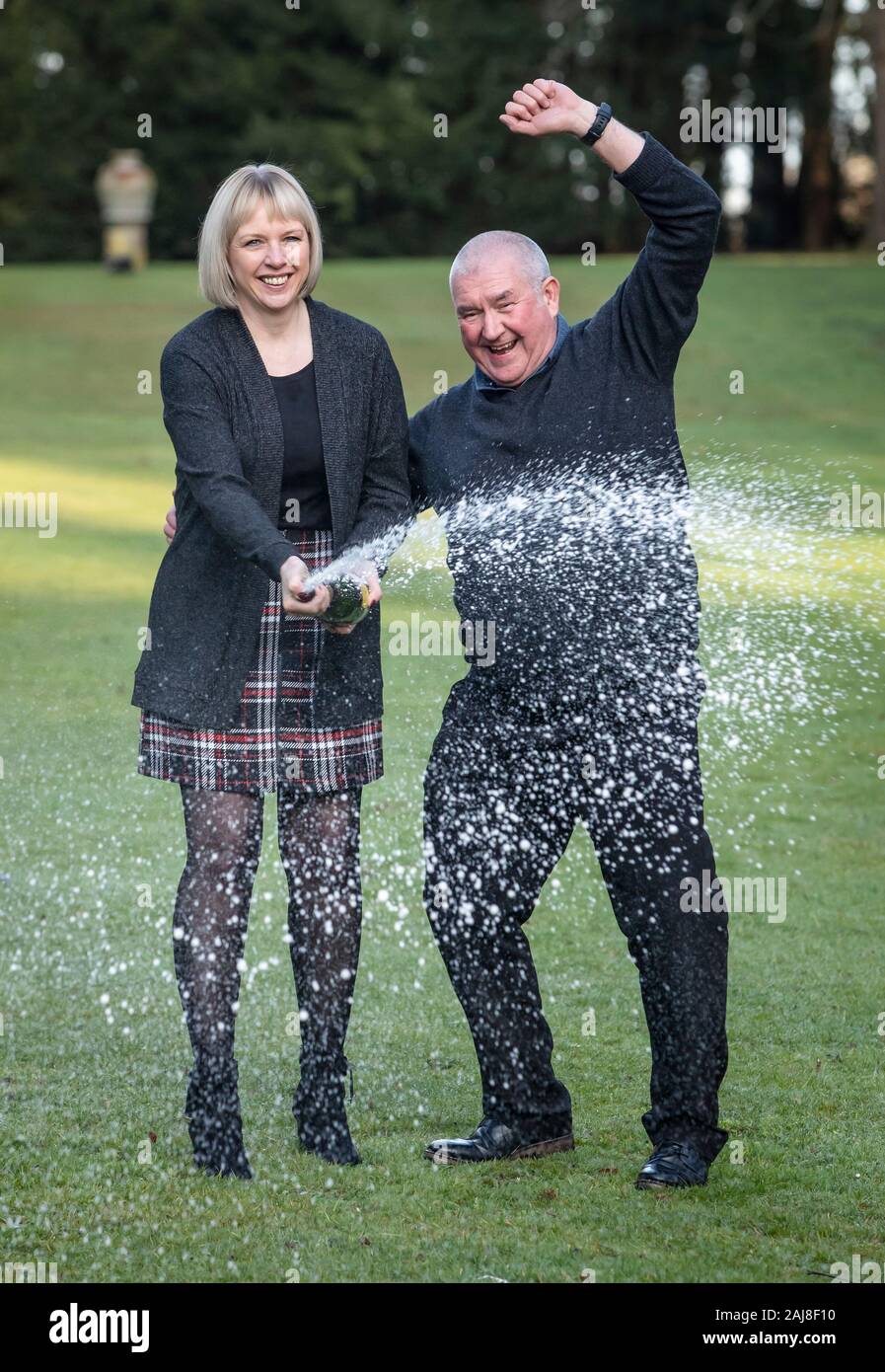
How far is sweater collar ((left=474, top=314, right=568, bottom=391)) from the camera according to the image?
3938 millimetres

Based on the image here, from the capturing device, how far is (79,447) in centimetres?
1530

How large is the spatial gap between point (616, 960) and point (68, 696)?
3.62 meters

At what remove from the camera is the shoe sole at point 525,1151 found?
13.2 ft

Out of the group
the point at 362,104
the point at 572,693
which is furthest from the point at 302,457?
the point at 362,104

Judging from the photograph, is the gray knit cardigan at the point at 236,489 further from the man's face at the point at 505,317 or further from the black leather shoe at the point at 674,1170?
the black leather shoe at the point at 674,1170

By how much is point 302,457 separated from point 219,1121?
1427 millimetres

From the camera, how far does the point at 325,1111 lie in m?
4.03

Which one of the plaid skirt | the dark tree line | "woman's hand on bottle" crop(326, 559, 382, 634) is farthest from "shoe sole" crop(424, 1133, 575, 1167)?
the dark tree line

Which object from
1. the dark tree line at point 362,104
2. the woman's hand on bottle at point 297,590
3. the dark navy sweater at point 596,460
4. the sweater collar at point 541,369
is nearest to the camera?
the woman's hand on bottle at point 297,590

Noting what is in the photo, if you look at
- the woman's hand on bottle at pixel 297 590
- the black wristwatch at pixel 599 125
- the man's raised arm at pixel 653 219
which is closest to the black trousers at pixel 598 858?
the woman's hand on bottle at pixel 297 590

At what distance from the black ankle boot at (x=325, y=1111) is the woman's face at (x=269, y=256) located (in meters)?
1.67

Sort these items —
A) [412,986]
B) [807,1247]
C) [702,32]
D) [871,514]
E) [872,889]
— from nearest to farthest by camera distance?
[807,1247]
[412,986]
[872,889]
[871,514]
[702,32]
